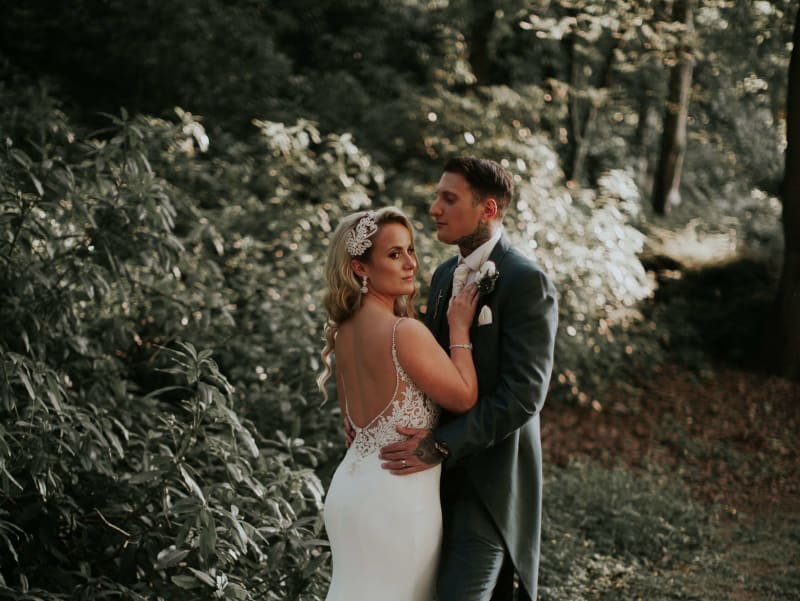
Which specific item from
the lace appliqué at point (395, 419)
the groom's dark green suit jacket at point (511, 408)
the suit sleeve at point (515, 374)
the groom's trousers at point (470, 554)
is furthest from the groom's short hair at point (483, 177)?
the groom's trousers at point (470, 554)

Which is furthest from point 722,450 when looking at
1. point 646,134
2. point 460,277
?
point 646,134

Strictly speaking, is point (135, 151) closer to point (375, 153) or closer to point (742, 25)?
point (375, 153)

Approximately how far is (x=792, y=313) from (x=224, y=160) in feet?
19.5

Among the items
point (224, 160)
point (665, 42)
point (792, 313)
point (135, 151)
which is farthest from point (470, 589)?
point (665, 42)

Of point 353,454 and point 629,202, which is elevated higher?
point 353,454

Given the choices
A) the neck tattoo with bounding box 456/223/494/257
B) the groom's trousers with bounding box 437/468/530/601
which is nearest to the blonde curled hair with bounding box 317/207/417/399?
the neck tattoo with bounding box 456/223/494/257

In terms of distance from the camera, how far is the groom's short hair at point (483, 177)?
10.4ft

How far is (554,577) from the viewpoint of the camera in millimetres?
5234

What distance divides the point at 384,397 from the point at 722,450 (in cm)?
597

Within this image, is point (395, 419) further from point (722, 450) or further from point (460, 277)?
point (722, 450)

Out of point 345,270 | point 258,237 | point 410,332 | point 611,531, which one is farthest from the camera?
point 258,237

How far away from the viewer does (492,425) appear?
2.96 m

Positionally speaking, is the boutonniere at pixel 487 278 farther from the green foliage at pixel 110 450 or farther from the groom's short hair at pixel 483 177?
the green foliage at pixel 110 450

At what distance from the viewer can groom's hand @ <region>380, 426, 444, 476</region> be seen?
2982 mm
